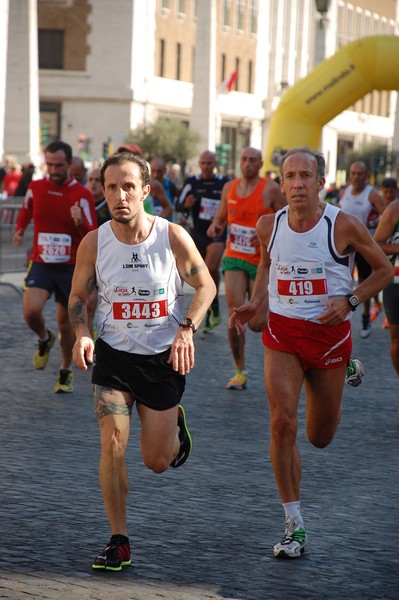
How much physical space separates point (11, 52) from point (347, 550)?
45.5 meters

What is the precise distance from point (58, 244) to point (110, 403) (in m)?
5.20

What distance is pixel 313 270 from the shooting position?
652cm

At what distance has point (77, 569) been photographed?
567cm

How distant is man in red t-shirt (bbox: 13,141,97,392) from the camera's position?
35.8ft

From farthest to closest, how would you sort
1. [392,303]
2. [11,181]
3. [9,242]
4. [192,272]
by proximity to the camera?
1. [11,181]
2. [9,242]
3. [392,303]
4. [192,272]

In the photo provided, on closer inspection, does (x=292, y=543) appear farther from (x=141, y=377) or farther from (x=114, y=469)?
(x=141, y=377)

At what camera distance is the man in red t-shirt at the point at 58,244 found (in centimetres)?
1091

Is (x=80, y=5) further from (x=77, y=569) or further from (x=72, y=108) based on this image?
(x=77, y=569)

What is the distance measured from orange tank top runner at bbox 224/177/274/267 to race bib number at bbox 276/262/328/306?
5.03 metres

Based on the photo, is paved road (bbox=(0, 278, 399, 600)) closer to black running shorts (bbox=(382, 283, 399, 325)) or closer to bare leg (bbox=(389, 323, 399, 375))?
bare leg (bbox=(389, 323, 399, 375))

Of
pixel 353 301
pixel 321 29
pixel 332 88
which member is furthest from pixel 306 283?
pixel 332 88

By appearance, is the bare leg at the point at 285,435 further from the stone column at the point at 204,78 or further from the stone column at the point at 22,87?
the stone column at the point at 204,78

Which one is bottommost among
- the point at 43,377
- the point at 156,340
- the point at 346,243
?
the point at 43,377

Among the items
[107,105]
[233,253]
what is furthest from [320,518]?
[107,105]
